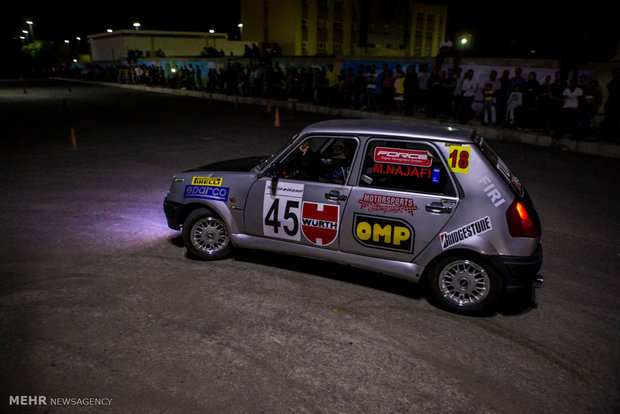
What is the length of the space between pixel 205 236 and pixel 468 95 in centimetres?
1304

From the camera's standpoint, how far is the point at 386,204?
3984mm

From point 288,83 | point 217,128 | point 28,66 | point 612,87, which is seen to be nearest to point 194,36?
point 28,66

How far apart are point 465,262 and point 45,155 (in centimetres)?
1068

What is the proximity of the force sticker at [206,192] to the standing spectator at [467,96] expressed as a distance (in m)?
12.9

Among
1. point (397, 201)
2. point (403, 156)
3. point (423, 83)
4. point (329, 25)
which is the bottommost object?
point (397, 201)

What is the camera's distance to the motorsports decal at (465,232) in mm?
3689

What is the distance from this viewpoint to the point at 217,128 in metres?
15.1

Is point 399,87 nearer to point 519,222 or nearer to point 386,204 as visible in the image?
point 386,204

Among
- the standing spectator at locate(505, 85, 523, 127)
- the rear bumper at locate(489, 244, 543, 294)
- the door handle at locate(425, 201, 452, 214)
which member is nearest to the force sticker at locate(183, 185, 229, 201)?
the door handle at locate(425, 201, 452, 214)

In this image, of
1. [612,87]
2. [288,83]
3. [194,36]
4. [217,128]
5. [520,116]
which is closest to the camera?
[612,87]

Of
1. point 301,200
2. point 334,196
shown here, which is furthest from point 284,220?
point 334,196

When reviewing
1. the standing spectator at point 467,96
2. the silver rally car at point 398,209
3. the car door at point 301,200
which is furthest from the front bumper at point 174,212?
the standing spectator at point 467,96

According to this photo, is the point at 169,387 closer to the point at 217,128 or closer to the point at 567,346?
the point at 567,346

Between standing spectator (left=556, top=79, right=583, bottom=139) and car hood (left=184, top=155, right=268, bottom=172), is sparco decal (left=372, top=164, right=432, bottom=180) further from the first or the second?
standing spectator (left=556, top=79, right=583, bottom=139)
